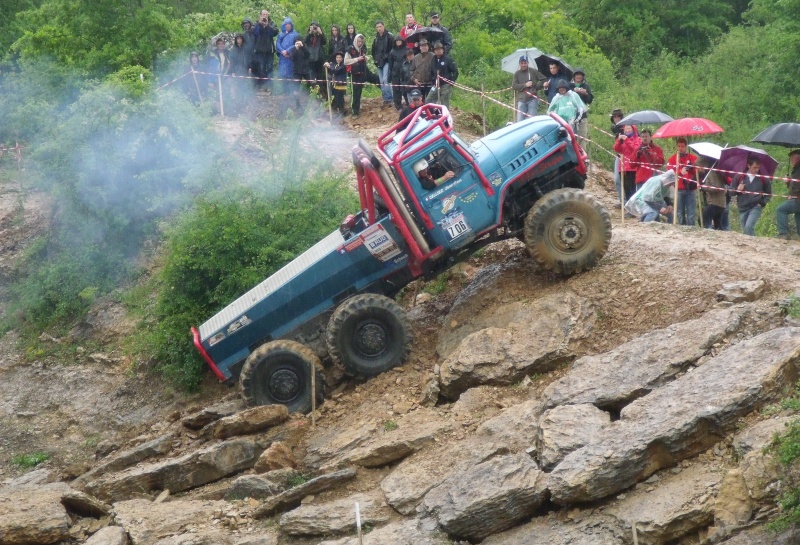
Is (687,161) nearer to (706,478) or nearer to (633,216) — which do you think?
(633,216)

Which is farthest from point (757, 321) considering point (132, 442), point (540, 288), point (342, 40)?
point (342, 40)

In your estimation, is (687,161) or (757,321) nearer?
(757,321)

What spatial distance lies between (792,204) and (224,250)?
7888 mm

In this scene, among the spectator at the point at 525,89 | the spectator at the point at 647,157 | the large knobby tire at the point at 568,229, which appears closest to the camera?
the large knobby tire at the point at 568,229

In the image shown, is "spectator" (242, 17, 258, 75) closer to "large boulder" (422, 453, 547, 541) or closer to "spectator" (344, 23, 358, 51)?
"spectator" (344, 23, 358, 51)

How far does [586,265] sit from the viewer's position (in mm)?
13711

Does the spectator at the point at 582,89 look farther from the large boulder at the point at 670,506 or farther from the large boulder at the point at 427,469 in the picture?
the large boulder at the point at 670,506

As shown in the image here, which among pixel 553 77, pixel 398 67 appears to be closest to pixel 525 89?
pixel 553 77

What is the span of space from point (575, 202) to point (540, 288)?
3.80 ft

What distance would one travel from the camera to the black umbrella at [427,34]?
2142 centimetres

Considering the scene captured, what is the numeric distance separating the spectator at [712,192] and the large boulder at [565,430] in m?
5.95

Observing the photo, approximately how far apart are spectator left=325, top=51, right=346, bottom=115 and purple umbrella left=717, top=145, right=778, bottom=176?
962 cm

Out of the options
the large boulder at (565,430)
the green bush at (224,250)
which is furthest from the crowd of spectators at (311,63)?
the large boulder at (565,430)

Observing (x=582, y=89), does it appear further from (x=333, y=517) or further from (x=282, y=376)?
(x=333, y=517)
